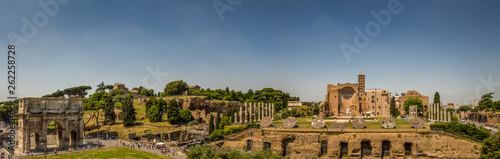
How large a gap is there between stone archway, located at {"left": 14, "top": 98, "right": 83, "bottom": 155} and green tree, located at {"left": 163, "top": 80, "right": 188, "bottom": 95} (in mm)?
59037

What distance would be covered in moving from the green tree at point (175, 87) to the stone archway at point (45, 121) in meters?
59.0

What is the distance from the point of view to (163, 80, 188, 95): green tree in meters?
106

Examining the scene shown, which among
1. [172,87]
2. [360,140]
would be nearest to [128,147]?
[360,140]

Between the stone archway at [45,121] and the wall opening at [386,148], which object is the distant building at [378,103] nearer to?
the wall opening at [386,148]

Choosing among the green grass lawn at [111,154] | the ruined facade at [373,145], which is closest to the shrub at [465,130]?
the ruined facade at [373,145]

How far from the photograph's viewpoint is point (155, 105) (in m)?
78.1

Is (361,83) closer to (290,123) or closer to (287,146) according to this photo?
(290,123)

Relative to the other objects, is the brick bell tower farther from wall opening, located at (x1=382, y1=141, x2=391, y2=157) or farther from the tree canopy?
the tree canopy

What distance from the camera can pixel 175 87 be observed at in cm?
10594

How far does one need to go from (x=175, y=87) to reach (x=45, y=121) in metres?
62.8

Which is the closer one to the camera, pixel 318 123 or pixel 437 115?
pixel 318 123

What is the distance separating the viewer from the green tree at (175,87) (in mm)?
106125

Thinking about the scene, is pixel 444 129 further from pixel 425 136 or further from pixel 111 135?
pixel 111 135

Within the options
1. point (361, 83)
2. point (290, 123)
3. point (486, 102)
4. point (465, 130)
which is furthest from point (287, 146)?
point (486, 102)
